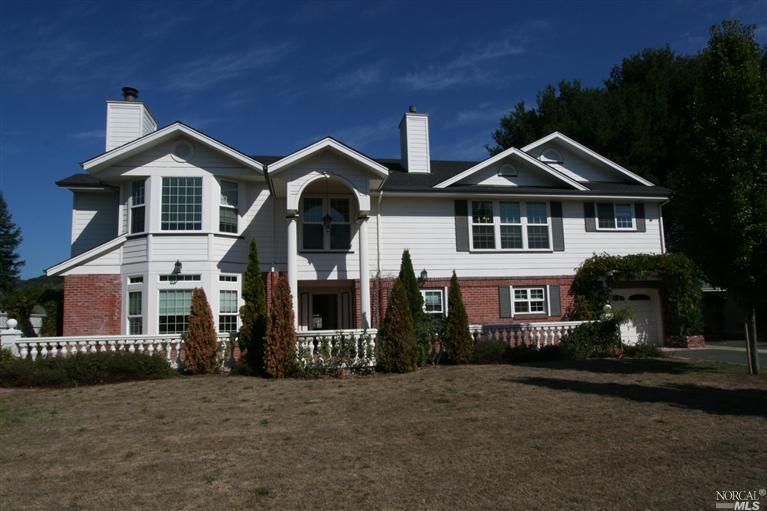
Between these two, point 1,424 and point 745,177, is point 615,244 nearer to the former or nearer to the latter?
point 745,177

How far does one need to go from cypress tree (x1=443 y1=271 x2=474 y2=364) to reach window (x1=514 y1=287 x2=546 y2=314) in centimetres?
443

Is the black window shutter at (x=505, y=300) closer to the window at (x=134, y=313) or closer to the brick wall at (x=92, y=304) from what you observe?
the window at (x=134, y=313)

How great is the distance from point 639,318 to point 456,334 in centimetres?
844

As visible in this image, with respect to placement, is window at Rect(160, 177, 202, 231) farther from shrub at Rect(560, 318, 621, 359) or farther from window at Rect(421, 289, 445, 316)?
shrub at Rect(560, 318, 621, 359)

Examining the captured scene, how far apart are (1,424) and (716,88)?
47.2ft

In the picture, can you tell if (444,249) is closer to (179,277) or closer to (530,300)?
(530,300)

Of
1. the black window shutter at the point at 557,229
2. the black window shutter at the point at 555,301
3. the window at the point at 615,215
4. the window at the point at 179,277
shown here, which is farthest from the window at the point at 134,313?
the window at the point at 615,215

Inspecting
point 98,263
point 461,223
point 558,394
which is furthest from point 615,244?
point 98,263

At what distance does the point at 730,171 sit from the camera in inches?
435

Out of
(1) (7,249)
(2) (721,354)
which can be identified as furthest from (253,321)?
(1) (7,249)

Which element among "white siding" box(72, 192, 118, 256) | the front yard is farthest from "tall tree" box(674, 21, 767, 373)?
"white siding" box(72, 192, 118, 256)

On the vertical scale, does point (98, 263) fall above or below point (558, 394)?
above

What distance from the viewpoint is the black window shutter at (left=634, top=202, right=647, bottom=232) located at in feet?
63.1

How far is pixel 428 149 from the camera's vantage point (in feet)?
67.3
